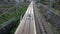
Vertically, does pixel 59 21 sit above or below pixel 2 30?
below

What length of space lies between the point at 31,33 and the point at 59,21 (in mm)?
9284

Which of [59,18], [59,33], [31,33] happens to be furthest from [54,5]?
[31,33]

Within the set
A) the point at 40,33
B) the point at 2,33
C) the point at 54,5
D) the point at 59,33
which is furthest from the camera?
the point at 54,5

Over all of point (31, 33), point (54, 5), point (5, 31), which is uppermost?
point (31, 33)

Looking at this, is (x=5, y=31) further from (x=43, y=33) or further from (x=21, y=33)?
(x=21, y=33)

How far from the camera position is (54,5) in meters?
22.0

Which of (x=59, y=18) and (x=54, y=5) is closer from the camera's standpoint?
(x=59, y=18)

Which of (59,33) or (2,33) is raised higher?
(2,33)

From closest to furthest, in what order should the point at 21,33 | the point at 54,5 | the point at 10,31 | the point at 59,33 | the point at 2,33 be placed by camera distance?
the point at 21,33, the point at 2,33, the point at 10,31, the point at 59,33, the point at 54,5

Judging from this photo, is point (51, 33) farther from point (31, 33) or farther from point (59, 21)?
point (31, 33)

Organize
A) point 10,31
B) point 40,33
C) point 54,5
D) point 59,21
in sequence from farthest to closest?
point 54,5
point 59,21
point 40,33
point 10,31

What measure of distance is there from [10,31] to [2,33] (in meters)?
1.01

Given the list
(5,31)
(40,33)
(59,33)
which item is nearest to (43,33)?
(40,33)

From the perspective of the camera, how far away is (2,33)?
20.4 ft
